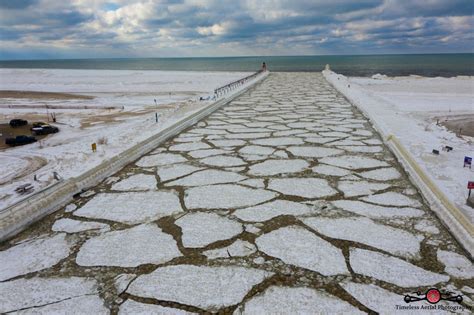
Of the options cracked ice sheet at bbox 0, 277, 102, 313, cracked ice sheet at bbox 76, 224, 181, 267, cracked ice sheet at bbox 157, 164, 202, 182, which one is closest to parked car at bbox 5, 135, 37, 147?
cracked ice sheet at bbox 157, 164, 202, 182

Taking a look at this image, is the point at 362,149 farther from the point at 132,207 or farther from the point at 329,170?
the point at 132,207

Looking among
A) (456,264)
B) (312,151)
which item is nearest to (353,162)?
(312,151)

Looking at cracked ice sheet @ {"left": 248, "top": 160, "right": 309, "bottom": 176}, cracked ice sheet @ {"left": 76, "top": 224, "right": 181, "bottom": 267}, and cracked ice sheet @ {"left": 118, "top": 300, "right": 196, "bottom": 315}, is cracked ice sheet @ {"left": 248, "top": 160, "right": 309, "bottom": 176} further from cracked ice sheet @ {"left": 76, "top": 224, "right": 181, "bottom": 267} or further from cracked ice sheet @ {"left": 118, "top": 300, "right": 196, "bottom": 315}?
cracked ice sheet @ {"left": 118, "top": 300, "right": 196, "bottom": 315}

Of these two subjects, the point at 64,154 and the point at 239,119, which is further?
the point at 239,119

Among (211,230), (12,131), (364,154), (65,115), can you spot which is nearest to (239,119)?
(364,154)

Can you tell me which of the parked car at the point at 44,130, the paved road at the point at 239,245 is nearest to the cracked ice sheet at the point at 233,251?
the paved road at the point at 239,245

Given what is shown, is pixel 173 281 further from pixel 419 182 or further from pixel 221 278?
pixel 419 182

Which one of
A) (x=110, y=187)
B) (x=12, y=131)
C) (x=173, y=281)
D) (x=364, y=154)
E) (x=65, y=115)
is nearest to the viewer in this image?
(x=173, y=281)

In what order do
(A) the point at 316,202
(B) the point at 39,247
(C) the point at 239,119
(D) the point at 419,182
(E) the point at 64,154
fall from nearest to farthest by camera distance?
(B) the point at 39,247 < (A) the point at 316,202 < (D) the point at 419,182 < (E) the point at 64,154 < (C) the point at 239,119
